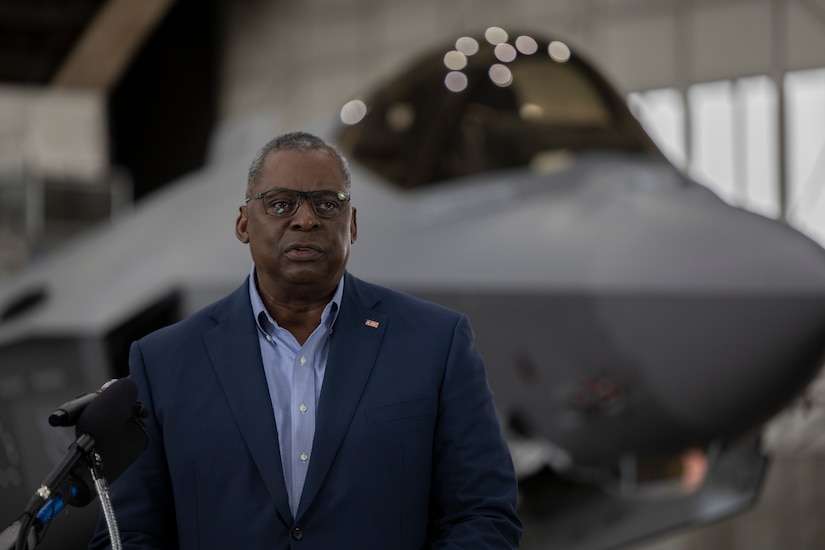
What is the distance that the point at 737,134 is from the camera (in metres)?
13.4

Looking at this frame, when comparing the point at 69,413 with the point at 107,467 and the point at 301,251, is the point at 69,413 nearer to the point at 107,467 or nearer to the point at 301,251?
the point at 107,467

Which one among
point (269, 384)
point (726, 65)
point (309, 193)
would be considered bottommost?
point (269, 384)

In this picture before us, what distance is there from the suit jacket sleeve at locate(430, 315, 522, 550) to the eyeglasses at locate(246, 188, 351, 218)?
253 mm

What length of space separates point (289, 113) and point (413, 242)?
603 inches

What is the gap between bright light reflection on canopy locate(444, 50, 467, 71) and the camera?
13.4ft

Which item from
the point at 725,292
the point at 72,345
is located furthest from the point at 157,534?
the point at 72,345

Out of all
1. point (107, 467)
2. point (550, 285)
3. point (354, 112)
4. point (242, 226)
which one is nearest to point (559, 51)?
point (354, 112)

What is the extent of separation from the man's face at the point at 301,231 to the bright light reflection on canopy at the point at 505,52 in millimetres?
2731

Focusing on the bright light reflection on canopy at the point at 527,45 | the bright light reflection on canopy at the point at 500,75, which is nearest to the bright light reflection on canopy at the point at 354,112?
the bright light reflection on canopy at the point at 500,75

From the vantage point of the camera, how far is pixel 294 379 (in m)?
1.47

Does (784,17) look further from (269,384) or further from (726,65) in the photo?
(269,384)

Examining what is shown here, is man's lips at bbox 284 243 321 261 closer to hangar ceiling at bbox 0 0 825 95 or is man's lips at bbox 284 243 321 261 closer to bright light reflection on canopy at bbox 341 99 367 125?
bright light reflection on canopy at bbox 341 99 367 125

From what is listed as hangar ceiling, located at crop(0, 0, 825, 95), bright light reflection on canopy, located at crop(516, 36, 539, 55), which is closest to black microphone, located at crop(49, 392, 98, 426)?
bright light reflection on canopy, located at crop(516, 36, 539, 55)

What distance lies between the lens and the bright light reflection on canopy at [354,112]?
4207 mm
